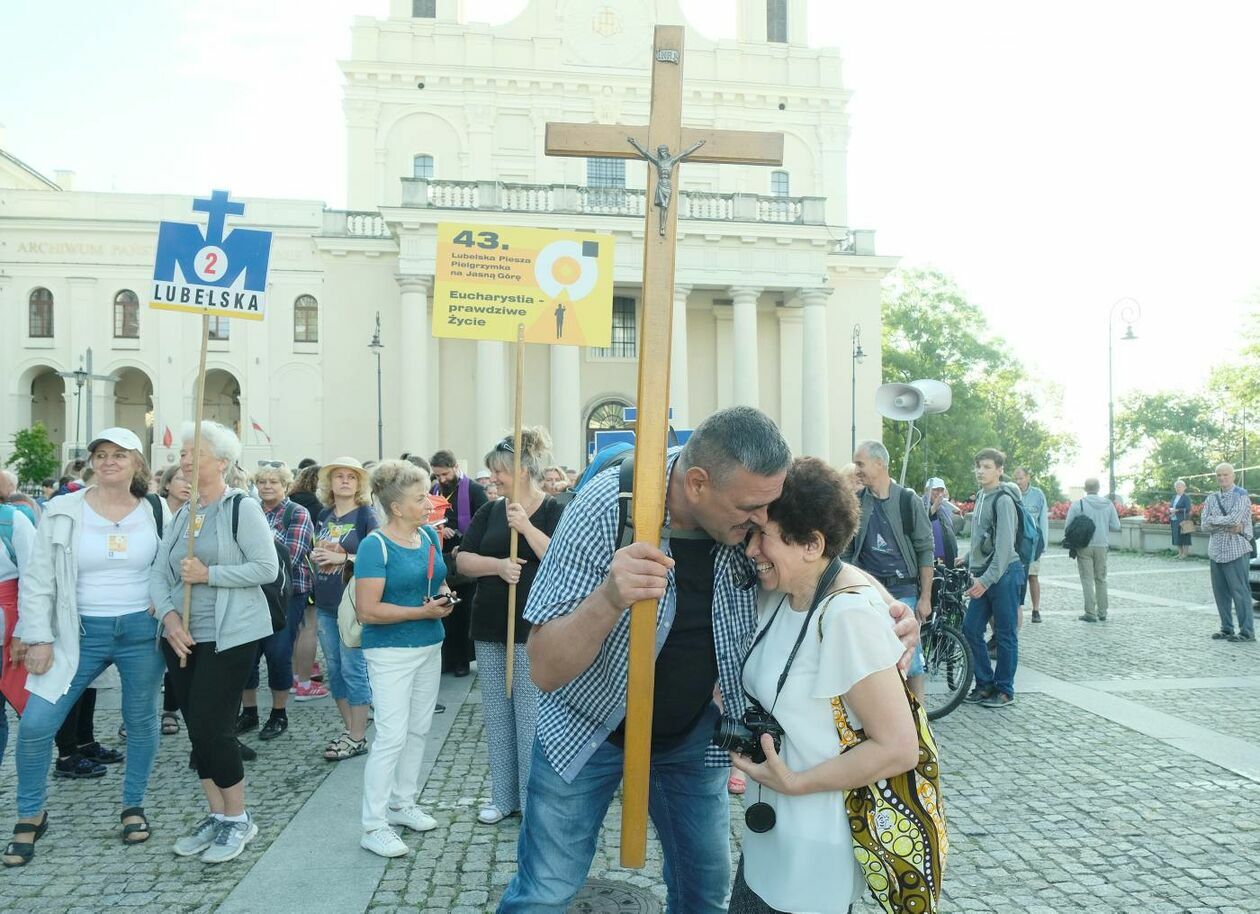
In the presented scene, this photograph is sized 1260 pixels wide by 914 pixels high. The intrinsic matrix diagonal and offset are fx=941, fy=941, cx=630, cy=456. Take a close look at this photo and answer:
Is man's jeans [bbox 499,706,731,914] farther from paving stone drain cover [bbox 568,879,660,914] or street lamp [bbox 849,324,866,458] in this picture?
street lamp [bbox 849,324,866,458]

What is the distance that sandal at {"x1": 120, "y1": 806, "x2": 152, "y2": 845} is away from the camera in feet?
15.2

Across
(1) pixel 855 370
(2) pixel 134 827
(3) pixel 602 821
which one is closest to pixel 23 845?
(2) pixel 134 827

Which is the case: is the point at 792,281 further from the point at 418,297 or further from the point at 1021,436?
the point at 1021,436

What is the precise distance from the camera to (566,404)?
29.9 metres

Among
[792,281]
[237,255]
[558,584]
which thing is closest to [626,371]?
[792,281]

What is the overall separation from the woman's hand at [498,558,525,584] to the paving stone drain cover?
1507mm

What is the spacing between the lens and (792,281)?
30828mm

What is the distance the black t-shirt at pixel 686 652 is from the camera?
8.13 feet

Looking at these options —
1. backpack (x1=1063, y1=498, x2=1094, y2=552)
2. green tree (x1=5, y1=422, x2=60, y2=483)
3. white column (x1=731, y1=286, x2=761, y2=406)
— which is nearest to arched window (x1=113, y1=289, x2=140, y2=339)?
green tree (x1=5, y1=422, x2=60, y2=483)

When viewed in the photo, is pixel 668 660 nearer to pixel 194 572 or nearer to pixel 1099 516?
pixel 194 572

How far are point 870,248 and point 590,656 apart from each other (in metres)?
35.5

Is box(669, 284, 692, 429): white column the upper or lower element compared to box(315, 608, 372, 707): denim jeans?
upper

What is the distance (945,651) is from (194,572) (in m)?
5.67

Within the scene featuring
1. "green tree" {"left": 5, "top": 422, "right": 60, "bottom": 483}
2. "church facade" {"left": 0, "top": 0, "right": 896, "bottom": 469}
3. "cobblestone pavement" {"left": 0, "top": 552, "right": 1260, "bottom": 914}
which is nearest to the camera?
"cobblestone pavement" {"left": 0, "top": 552, "right": 1260, "bottom": 914}
